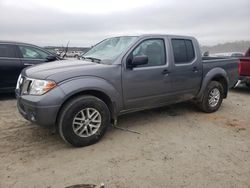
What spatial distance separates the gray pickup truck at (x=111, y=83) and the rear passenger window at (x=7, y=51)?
298 cm

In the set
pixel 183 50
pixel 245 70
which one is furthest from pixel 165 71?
pixel 245 70

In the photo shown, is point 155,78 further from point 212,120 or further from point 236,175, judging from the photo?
point 236,175

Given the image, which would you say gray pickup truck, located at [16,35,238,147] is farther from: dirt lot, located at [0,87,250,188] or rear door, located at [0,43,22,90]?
rear door, located at [0,43,22,90]

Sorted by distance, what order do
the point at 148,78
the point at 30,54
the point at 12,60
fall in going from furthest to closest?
1. the point at 30,54
2. the point at 12,60
3. the point at 148,78

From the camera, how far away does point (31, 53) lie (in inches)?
304

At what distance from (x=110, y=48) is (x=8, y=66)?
352 cm

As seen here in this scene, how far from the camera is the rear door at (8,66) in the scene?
7.13m

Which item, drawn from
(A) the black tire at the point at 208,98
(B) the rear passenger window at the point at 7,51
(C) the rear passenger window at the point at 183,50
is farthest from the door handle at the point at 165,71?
(B) the rear passenger window at the point at 7,51

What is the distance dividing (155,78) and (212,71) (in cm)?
181

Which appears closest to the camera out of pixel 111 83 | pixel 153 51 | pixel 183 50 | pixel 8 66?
pixel 111 83

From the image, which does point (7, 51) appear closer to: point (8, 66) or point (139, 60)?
point (8, 66)

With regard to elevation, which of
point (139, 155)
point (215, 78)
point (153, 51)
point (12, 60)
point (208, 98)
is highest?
point (153, 51)

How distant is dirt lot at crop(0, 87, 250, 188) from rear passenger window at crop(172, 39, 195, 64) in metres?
1.28

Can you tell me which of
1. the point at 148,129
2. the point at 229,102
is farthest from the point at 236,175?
the point at 229,102
